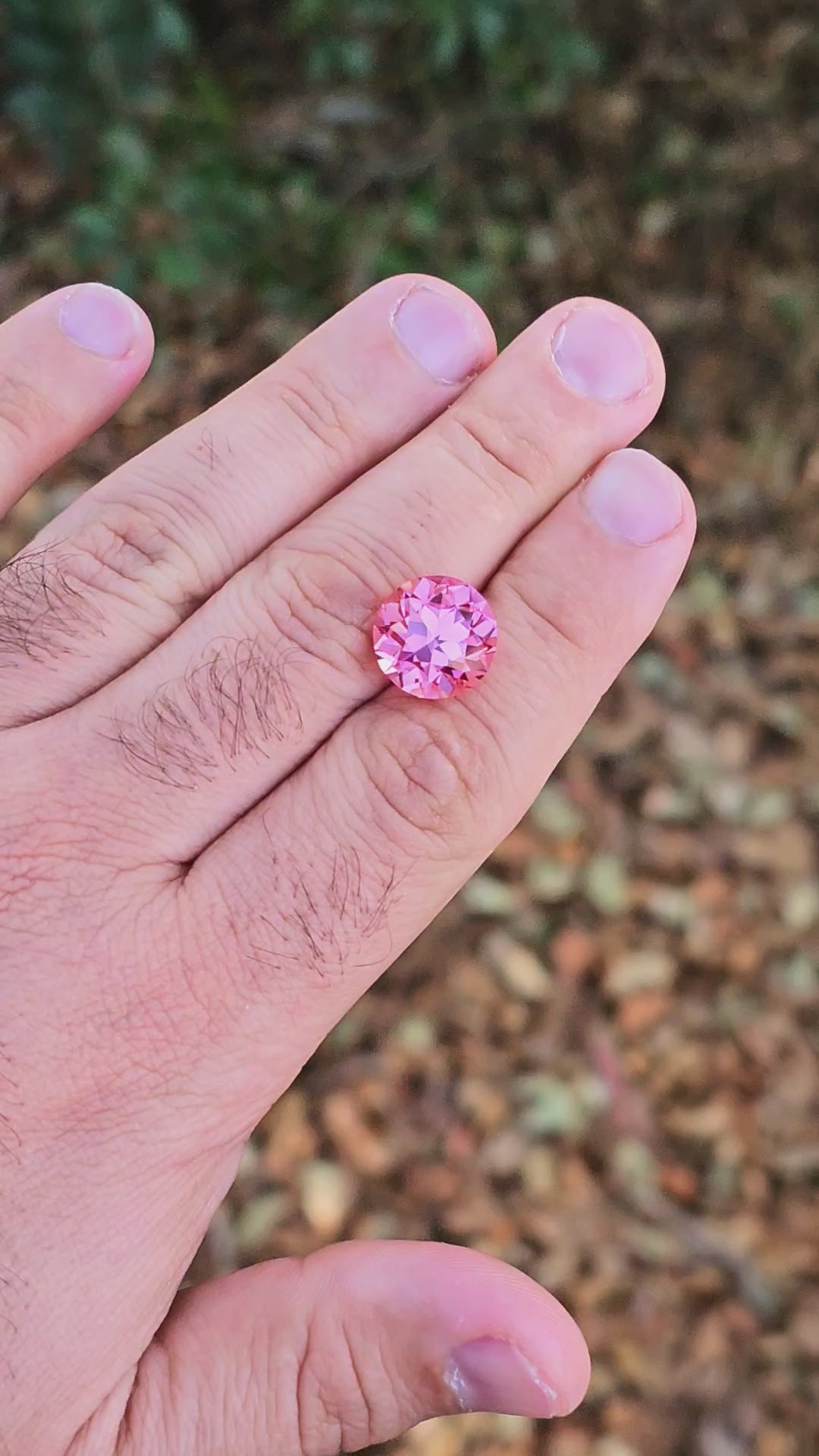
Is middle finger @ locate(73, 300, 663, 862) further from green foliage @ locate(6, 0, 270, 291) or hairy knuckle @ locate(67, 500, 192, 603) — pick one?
green foliage @ locate(6, 0, 270, 291)

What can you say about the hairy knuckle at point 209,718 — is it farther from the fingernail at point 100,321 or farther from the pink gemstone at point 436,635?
the fingernail at point 100,321

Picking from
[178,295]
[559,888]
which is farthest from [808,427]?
[178,295]

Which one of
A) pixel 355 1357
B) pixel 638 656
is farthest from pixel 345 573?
pixel 638 656

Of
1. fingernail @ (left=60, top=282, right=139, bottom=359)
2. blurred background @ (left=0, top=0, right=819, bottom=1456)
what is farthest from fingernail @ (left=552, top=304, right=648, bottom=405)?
blurred background @ (left=0, top=0, right=819, bottom=1456)

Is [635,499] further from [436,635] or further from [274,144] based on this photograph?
[274,144]

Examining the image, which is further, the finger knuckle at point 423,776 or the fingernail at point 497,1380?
the finger knuckle at point 423,776

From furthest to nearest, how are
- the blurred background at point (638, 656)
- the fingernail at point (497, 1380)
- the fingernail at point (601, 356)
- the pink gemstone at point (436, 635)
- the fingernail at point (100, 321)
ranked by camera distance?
the blurred background at point (638, 656) → the fingernail at point (100, 321) → the fingernail at point (601, 356) → the pink gemstone at point (436, 635) → the fingernail at point (497, 1380)

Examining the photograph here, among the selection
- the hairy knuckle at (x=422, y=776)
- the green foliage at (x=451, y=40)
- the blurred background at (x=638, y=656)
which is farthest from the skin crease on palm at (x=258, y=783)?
the green foliage at (x=451, y=40)

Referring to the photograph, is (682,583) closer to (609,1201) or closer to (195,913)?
(609,1201)
